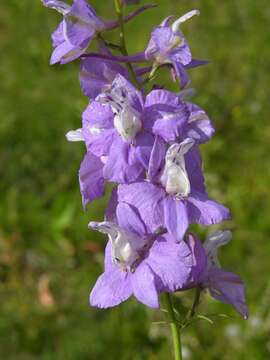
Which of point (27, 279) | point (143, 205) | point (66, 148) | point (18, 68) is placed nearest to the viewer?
point (143, 205)

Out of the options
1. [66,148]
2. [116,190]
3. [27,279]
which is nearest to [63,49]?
[116,190]

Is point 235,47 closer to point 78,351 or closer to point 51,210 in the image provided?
point 51,210

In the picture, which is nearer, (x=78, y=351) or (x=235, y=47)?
(x=78, y=351)

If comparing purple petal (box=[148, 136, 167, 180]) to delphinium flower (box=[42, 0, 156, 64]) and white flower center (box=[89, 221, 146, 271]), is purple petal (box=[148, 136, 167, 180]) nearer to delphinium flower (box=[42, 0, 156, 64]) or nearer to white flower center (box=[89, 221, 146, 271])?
white flower center (box=[89, 221, 146, 271])

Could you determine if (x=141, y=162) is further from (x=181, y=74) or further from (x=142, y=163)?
(x=181, y=74)

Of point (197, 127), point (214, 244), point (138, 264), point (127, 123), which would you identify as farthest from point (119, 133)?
point (214, 244)

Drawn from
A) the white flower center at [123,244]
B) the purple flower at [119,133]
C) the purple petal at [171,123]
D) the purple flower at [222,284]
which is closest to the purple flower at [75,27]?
the purple flower at [119,133]
